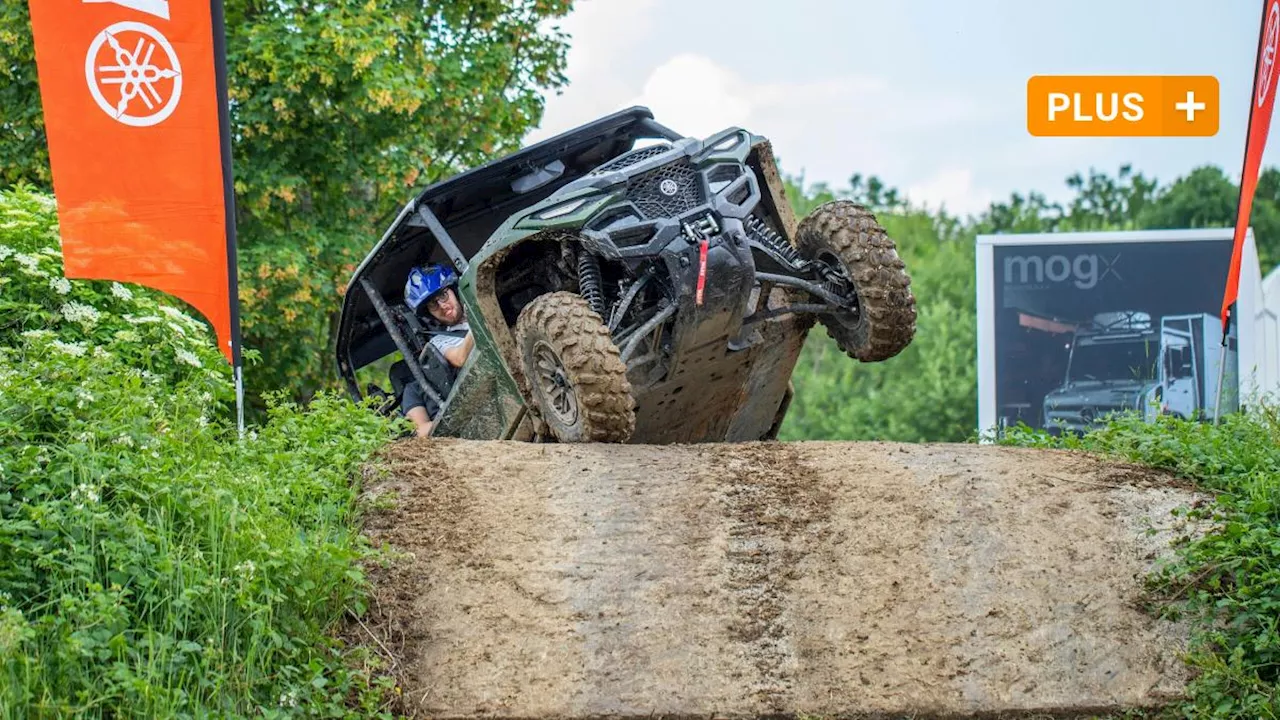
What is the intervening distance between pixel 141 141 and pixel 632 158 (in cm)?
255

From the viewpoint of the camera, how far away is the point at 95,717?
5387 mm

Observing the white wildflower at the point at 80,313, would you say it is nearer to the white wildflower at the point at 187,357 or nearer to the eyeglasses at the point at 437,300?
the white wildflower at the point at 187,357

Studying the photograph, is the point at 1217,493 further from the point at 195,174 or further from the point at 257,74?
the point at 257,74

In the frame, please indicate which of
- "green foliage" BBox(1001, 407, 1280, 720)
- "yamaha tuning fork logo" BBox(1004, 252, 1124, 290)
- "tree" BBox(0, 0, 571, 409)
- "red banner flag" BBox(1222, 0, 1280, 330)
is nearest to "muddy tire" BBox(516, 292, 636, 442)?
"green foliage" BBox(1001, 407, 1280, 720)

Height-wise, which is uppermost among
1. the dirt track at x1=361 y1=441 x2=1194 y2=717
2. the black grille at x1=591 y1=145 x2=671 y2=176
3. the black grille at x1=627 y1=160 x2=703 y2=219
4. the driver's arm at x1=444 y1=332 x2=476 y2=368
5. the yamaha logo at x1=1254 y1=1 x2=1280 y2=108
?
the yamaha logo at x1=1254 y1=1 x2=1280 y2=108

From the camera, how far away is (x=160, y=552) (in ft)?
19.9

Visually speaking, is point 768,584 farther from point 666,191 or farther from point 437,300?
point 437,300

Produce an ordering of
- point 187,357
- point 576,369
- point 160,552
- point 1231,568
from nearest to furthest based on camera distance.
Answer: point 160,552 → point 1231,568 → point 576,369 → point 187,357

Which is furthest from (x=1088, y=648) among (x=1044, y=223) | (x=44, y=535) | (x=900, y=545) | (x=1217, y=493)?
(x=1044, y=223)

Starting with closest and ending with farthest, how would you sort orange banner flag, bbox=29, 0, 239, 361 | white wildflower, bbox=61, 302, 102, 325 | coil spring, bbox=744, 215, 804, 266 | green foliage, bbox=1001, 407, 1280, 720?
1. green foliage, bbox=1001, 407, 1280, 720
2. orange banner flag, bbox=29, 0, 239, 361
3. white wildflower, bbox=61, 302, 102, 325
4. coil spring, bbox=744, 215, 804, 266

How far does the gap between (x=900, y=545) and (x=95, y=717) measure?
131 inches

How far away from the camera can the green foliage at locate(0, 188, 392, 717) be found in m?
5.51

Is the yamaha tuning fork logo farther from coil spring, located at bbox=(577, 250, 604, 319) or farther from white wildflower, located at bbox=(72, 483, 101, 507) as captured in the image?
white wildflower, located at bbox=(72, 483, 101, 507)

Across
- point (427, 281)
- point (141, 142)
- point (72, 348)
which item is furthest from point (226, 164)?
point (427, 281)
